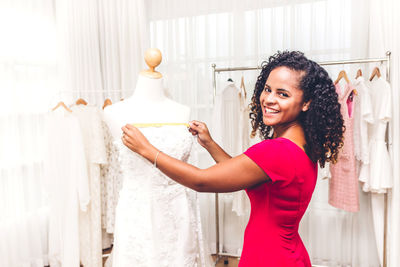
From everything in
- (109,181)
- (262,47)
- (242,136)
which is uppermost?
(262,47)

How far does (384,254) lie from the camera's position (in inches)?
106

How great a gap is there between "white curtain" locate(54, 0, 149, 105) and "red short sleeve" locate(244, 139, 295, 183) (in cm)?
214

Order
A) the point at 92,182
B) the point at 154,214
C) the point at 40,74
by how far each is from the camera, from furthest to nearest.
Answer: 1. the point at 40,74
2. the point at 92,182
3. the point at 154,214

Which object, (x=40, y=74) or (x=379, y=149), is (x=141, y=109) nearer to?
(x=40, y=74)

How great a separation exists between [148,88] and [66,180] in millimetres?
1405

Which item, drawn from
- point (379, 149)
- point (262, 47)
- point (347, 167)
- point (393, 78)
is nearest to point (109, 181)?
point (262, 47)

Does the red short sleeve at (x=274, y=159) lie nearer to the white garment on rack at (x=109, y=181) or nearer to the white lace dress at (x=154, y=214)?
the white lace dress at (x=154, y=214)

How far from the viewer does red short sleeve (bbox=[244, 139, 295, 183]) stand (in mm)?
1141

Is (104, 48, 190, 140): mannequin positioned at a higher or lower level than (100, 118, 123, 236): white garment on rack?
higher

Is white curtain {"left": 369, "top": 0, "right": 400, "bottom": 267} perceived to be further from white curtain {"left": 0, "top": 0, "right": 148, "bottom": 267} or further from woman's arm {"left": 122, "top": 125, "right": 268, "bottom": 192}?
white curtain {"left": 0, "top": 0, "right": 148, "bottom": 267}

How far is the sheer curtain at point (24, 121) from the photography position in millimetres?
2613

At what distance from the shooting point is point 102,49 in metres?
3.27

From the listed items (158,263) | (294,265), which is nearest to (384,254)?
(294,265)

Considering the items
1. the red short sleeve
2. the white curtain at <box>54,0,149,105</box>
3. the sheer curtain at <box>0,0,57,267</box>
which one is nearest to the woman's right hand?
the red short sleeve
